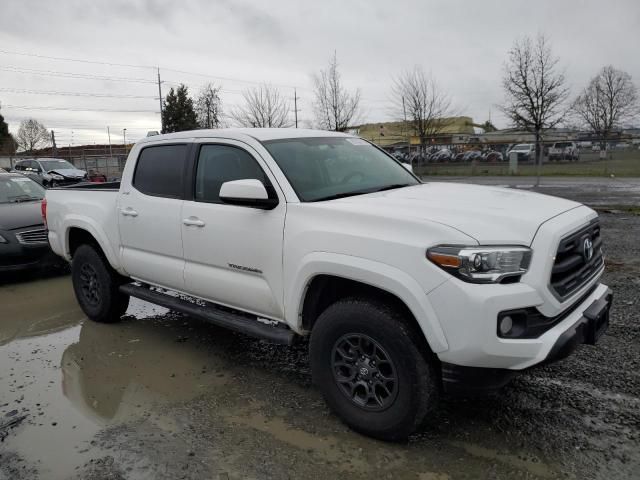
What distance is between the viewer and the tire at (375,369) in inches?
111

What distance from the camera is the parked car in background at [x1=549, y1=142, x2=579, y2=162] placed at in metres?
25.1

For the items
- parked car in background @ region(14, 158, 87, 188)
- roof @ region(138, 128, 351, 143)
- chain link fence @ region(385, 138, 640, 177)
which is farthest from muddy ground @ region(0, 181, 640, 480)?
chain link fence @ region(385, 138, 640, 177)

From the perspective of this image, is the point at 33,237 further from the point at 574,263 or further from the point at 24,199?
the point at 574,263

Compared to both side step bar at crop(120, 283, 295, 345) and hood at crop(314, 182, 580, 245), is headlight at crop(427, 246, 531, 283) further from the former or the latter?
side step bar at crop(120, 283, 295, 345)

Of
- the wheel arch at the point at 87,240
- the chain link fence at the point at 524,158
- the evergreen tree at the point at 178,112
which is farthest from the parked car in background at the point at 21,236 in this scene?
the evergreen tree at the point at 178,112

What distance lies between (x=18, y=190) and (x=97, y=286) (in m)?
4.33

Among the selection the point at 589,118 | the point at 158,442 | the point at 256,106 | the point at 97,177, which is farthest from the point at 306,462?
the point at 589,118

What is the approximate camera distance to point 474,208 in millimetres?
3068

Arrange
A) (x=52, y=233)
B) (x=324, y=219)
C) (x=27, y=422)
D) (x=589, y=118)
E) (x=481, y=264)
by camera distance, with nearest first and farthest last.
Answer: (x=481, y=264) → (x=324, y=219) → (x=27, y=422) → (x=52, y=233) → (x=589, y=118)

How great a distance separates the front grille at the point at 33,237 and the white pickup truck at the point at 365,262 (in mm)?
3338

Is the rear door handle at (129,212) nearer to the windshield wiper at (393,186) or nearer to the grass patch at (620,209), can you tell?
the windshield wiper at (393,186)

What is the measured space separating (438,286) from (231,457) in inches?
61.0

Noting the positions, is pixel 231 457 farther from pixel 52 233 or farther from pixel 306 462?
pixel 52 233

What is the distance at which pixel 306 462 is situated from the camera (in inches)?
116
